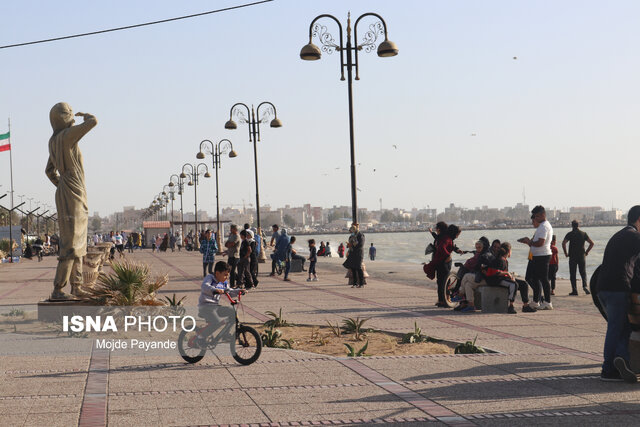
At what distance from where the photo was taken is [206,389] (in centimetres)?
805

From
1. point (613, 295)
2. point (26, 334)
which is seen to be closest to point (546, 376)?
point (613, 295)

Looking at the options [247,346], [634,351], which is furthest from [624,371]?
[247,346]

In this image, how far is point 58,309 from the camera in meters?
13.5

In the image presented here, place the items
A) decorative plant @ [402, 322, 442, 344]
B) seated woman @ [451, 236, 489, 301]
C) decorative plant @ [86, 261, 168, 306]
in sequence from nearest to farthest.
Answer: decorative plant @ [402, 322, 442, 344]
decorative plant @ [86, 261, 168, 306]
seated woman @ [451, 236, 489, 301]

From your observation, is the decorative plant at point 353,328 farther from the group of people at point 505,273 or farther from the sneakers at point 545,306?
the sneakers at point 545,306

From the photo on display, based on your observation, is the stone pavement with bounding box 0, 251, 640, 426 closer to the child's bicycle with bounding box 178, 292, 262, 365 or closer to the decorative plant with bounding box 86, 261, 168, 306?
the child's bicycle with bounding box 178, 292, 262, 365

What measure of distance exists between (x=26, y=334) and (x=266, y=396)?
600 cm

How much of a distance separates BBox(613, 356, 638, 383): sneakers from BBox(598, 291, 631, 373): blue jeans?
120 mm

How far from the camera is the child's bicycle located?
30.8 feet

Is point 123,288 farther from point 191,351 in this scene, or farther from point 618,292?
point 618,292

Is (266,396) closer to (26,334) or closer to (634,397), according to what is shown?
(634,397)

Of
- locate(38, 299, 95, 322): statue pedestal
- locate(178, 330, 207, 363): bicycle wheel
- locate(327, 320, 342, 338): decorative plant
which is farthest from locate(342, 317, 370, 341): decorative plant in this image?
locate(38, 299, 95, 322): statue pedestal

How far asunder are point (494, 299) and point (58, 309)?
7.53m

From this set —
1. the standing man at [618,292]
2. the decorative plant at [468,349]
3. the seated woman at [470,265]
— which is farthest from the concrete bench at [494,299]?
the standing man at [618,292]
